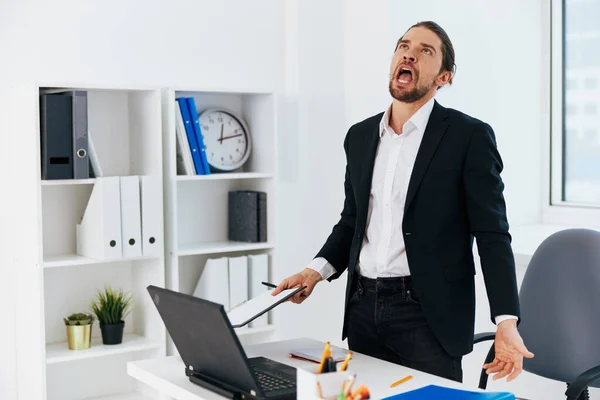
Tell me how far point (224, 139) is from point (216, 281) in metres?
0.67

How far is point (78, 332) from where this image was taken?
3.39m

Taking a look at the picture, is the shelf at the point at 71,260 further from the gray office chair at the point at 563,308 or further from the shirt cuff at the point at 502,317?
the shirt cuff at the point at 502,317

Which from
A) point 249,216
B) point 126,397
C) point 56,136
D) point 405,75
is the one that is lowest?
point 126,397

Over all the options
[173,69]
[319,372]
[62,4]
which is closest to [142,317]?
[173,69]

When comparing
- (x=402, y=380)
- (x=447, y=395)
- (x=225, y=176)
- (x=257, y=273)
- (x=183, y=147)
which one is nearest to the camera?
(x=447, y=395)

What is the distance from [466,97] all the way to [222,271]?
1.40 m

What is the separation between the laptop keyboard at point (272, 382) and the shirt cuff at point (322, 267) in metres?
0.56

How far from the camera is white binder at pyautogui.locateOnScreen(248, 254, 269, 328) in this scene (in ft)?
12.5

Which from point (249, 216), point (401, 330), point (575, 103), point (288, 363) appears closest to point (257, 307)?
point (288, 363)

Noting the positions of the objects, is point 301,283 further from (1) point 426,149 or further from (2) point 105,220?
(2) point 105,220

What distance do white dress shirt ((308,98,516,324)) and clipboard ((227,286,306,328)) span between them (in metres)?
0.22

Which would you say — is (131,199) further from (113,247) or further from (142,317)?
(142,317)

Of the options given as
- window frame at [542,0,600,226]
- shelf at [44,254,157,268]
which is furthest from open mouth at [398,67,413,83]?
window frame at [542,0,600,226]

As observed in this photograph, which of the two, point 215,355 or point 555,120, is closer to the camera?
→ point 215,355
